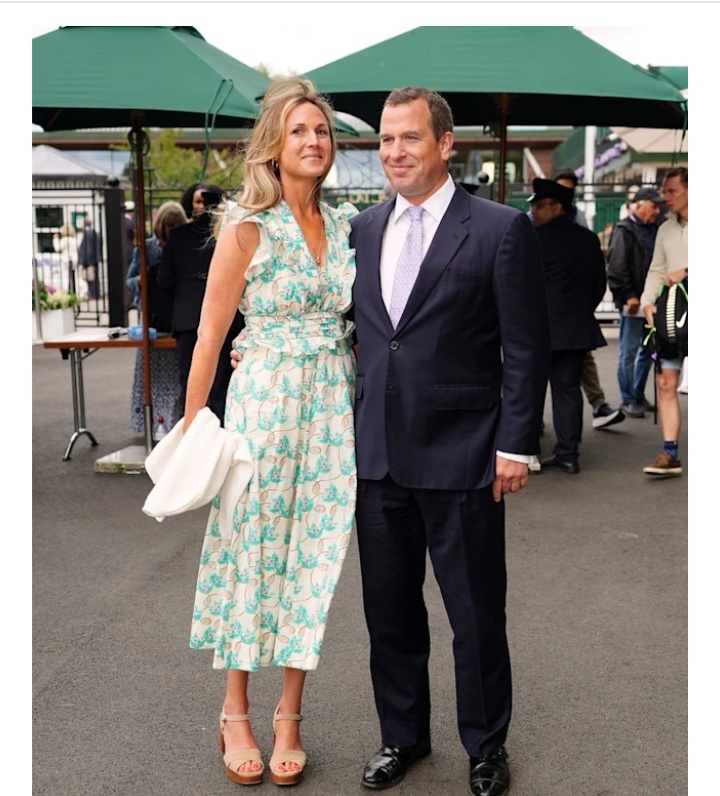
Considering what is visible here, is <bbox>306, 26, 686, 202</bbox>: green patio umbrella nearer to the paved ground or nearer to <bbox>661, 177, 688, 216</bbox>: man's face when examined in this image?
<bbox>661, 177, 688, 216</bbox>: man's face

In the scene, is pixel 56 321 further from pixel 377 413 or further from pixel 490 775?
pixel 490 775

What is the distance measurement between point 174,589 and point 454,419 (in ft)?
9.09

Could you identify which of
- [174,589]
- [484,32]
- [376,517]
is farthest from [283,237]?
[484,32]

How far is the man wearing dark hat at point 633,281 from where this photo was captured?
1067 cm

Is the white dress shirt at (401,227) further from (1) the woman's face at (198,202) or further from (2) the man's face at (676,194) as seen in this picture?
(1) the woman's face at (198,202)

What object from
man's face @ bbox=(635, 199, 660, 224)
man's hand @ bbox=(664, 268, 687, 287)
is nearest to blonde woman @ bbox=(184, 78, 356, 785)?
man's hand @ bbox=(664, 268, 687, 287)

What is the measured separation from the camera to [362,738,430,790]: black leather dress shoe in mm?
3711

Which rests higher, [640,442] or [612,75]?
[612,75]

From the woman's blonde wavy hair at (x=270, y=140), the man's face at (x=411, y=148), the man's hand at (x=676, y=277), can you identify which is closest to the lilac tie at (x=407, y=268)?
the man's face at (x=411, y=148)

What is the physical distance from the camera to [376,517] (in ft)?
12.2

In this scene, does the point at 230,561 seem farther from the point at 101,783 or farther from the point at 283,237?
the point at 283,237

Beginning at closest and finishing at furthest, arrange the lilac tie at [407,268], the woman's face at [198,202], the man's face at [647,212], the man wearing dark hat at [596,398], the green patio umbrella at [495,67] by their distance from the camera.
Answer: the lilac tie at [407,268] < the green patio umbrella at [495,67] < the woman's face at [198,202] < the man wearing dark hat at [596,398] < the man's face at [647,212]

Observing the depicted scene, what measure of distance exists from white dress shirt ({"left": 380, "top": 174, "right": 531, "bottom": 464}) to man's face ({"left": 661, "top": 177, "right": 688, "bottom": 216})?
5404 millimetres

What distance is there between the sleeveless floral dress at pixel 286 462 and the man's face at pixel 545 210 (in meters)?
5.06
